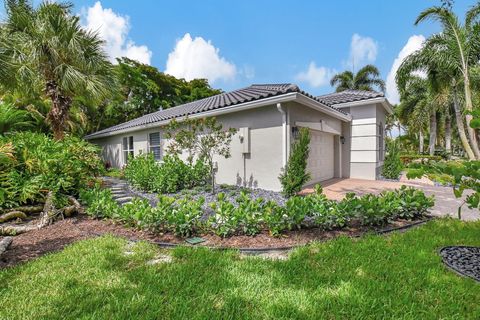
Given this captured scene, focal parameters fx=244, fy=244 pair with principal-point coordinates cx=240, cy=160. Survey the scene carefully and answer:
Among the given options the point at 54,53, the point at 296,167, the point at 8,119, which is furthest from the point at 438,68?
the point at 8,119

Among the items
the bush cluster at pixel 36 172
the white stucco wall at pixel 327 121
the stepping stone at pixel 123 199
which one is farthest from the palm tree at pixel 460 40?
the bush cluster at pixel 36 172

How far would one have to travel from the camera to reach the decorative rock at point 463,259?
10.9ft

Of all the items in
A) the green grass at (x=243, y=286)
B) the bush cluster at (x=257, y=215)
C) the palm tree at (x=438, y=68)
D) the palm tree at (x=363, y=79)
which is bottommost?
the green grass at (x=243, y=286)

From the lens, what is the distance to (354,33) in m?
12.3

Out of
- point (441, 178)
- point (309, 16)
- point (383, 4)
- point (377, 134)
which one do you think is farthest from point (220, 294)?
point (377, 134)

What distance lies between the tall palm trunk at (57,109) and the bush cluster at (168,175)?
4636 mm

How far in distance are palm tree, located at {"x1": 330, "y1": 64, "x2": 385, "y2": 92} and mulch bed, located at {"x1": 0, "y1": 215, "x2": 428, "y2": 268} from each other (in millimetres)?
27495

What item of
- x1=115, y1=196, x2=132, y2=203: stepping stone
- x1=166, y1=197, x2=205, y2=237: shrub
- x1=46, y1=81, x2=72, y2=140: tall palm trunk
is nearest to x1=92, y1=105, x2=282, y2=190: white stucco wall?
x1=115, y1=196, x2=132, y2=203: stepping stone

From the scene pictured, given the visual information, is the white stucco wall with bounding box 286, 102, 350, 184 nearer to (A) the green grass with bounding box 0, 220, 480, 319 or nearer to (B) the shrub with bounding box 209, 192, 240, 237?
(B) the shrub with bounding box 209, 192, 240, 237

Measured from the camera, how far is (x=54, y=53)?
10219mm

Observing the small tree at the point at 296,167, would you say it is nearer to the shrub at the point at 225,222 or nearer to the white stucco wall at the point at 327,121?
the white stucco wall at the point at 327,121

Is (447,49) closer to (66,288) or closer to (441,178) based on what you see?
(441,178)

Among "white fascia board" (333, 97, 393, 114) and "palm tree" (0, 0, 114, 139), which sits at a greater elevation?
"palm tree" (0, 0, 114, 139)

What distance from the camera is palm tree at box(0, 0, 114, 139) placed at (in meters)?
9.92
